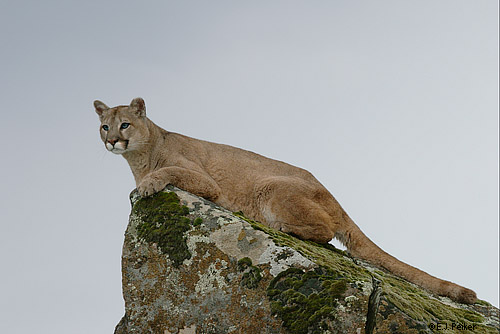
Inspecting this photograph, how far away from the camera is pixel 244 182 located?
353 inches

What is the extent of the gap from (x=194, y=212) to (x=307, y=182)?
251cm

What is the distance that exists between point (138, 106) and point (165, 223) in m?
2.81

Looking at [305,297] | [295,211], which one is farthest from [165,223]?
[295,211]

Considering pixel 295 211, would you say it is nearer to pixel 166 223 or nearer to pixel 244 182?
pixel 244 182

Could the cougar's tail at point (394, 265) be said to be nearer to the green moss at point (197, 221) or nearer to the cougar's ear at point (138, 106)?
the green moss at point (197, 221)

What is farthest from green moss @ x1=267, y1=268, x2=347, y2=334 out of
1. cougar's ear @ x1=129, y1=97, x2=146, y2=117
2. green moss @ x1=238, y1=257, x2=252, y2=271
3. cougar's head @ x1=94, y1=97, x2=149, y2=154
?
cougar's ear @ x1=129, y1=97, x2=146, y2=117

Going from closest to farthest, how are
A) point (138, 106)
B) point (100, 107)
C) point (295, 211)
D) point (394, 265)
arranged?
point (394, 265), point (295, 211), point (138, 106), point (100, 107)

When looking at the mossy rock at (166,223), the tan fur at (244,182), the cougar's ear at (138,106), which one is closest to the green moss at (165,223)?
the mossy rock at (166,223)

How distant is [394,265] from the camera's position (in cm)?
817

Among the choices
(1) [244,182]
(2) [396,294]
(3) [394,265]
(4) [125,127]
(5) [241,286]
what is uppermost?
(4) [125,127]

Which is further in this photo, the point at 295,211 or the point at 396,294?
the point at 295,211

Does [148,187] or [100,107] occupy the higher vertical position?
[100,107]

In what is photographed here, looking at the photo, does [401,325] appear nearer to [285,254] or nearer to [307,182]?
[285,254]

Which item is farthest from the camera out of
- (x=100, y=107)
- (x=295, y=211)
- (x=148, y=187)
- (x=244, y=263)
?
(x=100, y=107)
